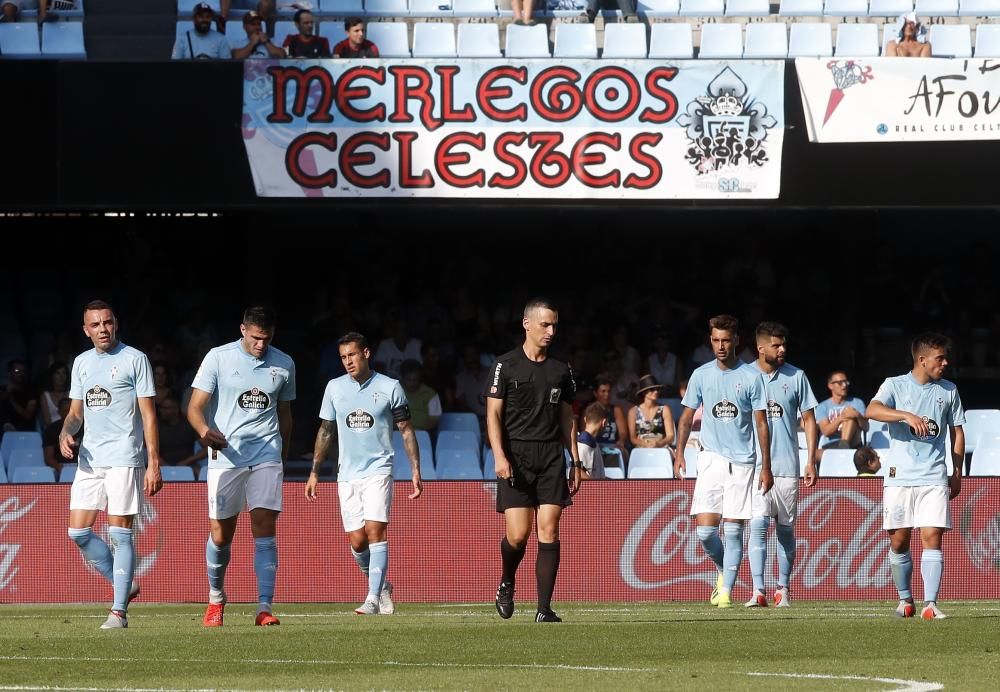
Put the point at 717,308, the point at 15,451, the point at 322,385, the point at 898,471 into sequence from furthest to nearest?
the point at 717,308, the point at 322,385, the point at 15,451, the point at 898,471

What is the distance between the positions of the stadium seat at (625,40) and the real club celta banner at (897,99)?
7.79ft

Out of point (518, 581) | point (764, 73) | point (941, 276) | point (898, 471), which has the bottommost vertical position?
point (518, 581)

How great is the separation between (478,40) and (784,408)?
25.5 feet

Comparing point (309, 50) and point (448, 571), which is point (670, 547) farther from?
point (309, 50)

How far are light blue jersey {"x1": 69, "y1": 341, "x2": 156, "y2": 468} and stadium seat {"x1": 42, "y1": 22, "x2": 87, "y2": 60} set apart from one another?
8.71 metres

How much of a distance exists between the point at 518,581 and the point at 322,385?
225 inches

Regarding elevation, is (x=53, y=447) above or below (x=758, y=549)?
above

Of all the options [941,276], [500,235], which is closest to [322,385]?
[500,235]

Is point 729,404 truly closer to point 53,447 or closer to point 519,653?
point 519,653

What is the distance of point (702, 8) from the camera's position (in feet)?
64.3

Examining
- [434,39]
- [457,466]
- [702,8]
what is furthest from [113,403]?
[702,8]

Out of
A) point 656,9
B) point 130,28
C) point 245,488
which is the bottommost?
point 245,488

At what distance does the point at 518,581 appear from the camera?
13883 millimetres

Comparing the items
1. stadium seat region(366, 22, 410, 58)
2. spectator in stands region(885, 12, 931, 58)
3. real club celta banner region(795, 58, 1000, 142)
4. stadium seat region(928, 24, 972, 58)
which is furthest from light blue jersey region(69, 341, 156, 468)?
stadium seat region(928, 24, 972, 58)
